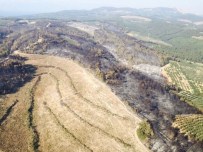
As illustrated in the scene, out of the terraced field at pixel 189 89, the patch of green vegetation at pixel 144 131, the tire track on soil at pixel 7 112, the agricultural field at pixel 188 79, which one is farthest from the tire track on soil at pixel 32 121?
the agricultural field at pixel 188 79

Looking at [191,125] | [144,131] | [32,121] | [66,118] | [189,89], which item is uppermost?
[66,118]

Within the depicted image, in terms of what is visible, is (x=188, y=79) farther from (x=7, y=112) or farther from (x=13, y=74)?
(x=7, y=112)

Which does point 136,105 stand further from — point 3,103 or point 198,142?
point 3,103

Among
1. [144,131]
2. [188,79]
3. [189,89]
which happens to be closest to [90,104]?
[144,131]

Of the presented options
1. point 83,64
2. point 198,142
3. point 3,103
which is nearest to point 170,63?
point 83,64

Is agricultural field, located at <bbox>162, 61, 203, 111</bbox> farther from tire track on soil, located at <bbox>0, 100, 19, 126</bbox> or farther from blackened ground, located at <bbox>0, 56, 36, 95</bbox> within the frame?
tire track on soil, located at <bbox>0, 100, 19, 126</bbox>

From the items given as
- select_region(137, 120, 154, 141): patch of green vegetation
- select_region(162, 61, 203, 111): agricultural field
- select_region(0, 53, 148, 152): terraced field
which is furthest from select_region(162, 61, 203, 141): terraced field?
select_region(0, 53, 148, 152): terraced field
